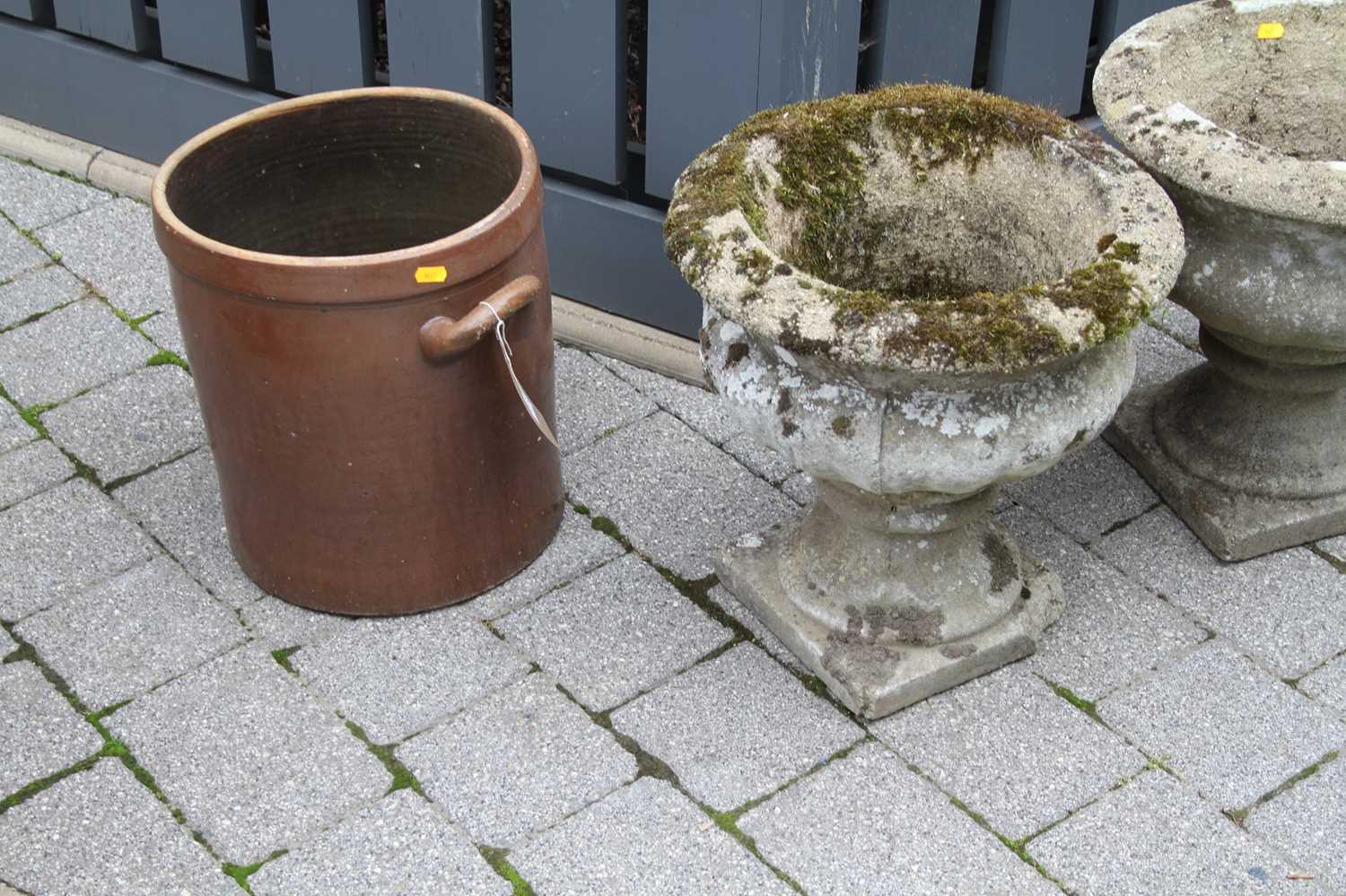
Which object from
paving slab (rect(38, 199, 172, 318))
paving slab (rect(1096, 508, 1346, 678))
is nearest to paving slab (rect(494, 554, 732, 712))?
paving slab (rect(1096, 508, 1346, 678))

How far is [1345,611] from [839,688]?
110cm

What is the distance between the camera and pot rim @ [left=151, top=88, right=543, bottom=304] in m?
2.97

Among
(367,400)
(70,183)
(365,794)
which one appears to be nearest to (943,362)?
(367,400)

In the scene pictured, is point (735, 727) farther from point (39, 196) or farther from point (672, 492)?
point (39, 196)

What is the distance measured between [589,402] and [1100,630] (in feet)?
4.47

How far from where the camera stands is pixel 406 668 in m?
3.32

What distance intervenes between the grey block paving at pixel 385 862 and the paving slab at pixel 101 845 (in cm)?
11

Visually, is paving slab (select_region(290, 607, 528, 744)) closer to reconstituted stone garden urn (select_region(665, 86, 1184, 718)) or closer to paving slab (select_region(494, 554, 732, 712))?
paving slab (select_region(494, 554, 732, 712))

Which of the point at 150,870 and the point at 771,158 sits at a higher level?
the point at 771,158

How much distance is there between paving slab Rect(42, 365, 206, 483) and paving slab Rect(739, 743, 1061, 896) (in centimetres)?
170

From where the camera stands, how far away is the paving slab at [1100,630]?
3299 mm

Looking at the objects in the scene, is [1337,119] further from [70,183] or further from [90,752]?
[70,183]

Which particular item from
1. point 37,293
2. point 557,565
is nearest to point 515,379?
point 557,565

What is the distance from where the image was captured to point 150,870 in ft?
9.48
